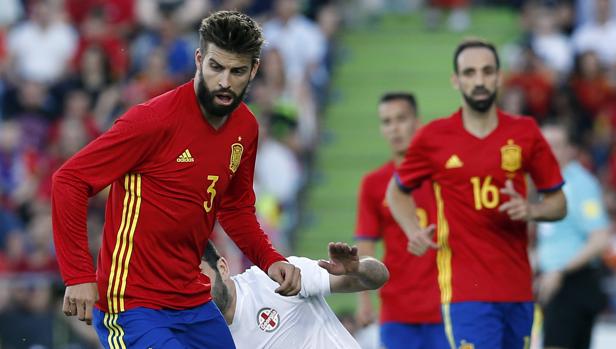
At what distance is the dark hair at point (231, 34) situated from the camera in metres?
7.06

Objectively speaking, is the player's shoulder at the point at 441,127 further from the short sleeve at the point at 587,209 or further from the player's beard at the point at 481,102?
the short sleeve at the point at 587,209

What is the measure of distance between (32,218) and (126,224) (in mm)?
9016

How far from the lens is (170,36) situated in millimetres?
17984

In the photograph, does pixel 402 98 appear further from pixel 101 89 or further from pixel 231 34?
pixel 101 89

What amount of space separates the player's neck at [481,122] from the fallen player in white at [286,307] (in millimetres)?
1594

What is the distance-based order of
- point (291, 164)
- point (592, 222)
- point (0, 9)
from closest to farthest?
1. point (592, 222)
2. point (291, 164)
3. point (0, 9)

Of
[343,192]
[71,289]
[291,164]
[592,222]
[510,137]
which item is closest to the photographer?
[71,289]

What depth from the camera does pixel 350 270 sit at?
24.7ft

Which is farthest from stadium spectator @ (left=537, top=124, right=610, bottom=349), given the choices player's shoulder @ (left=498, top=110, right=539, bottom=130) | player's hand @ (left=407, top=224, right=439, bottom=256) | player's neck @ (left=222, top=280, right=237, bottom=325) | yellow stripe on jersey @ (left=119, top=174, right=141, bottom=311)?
yellow stripe on jersey @ (left=119, top=174, right=141, bottom=311)

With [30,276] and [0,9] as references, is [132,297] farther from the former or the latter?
[0,9]

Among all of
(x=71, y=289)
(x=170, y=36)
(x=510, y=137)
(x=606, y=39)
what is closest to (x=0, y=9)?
(x=170, y=36)

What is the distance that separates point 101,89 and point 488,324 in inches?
378

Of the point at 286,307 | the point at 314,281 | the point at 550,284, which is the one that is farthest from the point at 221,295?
the point at 550,284

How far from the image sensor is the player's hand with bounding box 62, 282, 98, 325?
6727 mm
